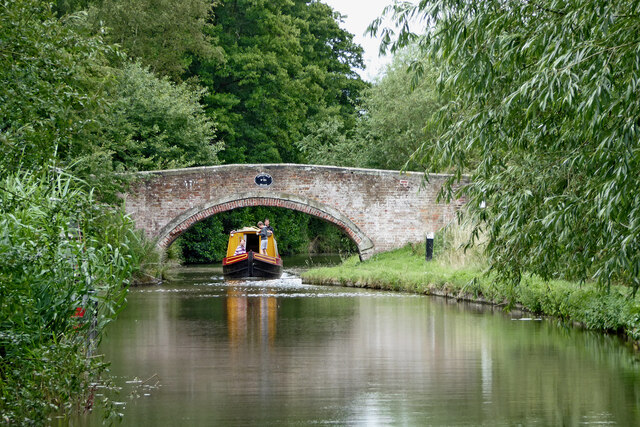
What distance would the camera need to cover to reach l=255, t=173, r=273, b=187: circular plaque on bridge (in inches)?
854

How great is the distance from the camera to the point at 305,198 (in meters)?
21.9

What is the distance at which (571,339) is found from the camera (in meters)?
10.3

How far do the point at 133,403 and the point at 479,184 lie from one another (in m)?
3.28

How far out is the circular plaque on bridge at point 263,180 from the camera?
21.7 metres

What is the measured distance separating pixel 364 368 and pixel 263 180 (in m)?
13.2

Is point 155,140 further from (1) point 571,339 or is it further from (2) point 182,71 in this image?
(1) point 571,339

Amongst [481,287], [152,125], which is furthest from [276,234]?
[481,287]

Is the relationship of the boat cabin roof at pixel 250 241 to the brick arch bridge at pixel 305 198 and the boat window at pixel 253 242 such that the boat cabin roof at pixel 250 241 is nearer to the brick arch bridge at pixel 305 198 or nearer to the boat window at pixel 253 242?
the boat window at pixel 253 242

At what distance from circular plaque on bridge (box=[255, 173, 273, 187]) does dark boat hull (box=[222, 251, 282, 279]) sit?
67.5 inches

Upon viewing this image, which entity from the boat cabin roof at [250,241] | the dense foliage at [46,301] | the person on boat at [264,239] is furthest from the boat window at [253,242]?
the dense foliage at [46,301]

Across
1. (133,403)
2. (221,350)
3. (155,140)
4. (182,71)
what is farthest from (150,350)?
(182,71)

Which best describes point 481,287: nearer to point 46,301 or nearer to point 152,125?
point 46,301

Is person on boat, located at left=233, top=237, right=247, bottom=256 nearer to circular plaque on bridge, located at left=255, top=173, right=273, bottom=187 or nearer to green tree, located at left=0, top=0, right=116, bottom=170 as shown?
circular plaque on bridge, located at left=255, top=173, right=273, bottom=187

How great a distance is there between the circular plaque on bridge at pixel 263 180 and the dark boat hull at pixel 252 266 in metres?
1.72
